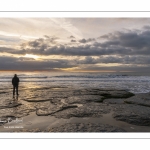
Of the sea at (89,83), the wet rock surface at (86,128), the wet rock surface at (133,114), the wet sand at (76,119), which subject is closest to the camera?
the wet rock surface at (86,128)

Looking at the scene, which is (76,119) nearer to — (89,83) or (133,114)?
(133,114)

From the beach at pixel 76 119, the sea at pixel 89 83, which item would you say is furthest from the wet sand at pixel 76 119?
the sea at pixel 89 83

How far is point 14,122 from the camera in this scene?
7.45m

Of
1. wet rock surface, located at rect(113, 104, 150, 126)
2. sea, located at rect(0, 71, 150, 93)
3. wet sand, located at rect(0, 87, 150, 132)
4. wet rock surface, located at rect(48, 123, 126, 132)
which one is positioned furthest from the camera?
sea, located at rect(0, 71, 150, 93)

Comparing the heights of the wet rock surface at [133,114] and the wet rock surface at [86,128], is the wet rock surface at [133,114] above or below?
above

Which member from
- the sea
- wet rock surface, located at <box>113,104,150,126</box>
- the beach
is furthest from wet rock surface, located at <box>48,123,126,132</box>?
the sea

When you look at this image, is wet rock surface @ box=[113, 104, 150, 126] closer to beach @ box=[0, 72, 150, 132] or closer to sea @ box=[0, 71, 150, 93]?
beach @ box=[0, 72, 150, 132]

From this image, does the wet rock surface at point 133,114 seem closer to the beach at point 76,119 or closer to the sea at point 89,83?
the beach at point 76,119

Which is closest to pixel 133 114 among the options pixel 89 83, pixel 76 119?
pixel 76 119

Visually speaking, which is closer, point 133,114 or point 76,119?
point 76,119

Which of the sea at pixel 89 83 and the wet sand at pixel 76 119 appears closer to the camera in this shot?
the wet sand at pixel 76 119
